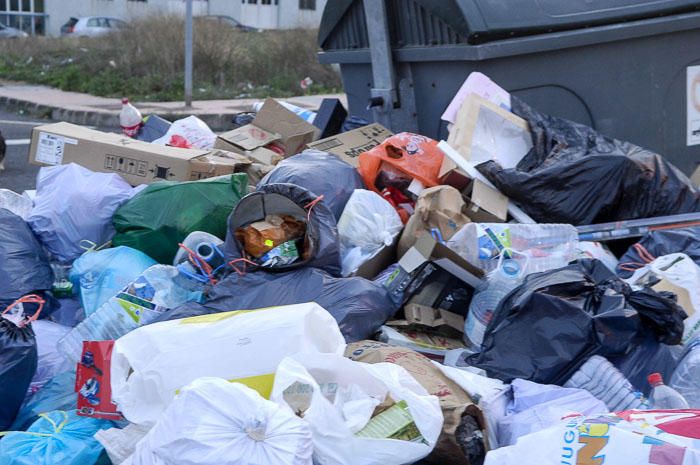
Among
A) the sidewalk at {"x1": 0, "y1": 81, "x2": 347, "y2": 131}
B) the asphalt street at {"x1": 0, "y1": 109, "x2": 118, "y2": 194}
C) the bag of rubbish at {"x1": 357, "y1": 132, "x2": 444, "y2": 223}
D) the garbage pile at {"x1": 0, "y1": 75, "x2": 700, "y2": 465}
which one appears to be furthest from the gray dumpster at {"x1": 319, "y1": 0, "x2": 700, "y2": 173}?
the sidewalk at {"x1": 0, "y1": 81, "x2": 347, "y2": 131}

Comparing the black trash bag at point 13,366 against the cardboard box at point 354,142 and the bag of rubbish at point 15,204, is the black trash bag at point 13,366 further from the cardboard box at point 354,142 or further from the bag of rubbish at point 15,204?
the cardboard box at point 354,142

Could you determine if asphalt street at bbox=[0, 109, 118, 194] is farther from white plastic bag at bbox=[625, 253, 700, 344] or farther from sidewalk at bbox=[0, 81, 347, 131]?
white plastic bag at bbox=[625, 253, 700, 344]

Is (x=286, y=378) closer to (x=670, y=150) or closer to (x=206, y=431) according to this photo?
(x=206, y=431)

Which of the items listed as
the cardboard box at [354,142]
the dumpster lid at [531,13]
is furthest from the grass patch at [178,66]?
the dumpster lid at [531,13]

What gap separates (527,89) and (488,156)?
0.66 meters

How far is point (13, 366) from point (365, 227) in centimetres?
141

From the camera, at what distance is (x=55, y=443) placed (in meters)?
2.39

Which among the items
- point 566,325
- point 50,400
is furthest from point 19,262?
point 566,325

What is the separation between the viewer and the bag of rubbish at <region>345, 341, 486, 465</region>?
2.34 meters

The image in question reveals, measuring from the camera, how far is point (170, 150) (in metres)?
4.15

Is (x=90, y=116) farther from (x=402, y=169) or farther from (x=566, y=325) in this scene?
(x=566, y=325)

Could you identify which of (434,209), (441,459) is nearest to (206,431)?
(441,459)

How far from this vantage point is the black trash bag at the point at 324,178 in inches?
142

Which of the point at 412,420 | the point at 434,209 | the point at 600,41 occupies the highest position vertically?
the point at 600,41
